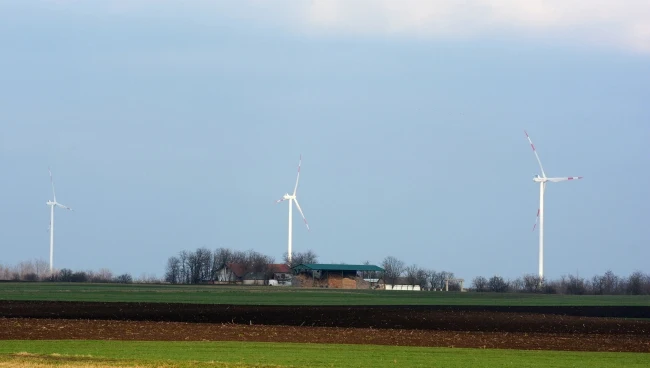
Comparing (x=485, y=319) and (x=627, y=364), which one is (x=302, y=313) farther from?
(x=627, y=364)

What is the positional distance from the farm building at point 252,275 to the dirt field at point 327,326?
105 m

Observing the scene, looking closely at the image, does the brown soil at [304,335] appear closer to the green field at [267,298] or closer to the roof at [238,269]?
the green field at [267,298]

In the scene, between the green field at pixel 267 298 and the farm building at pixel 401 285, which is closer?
the green field at pixel 267 298

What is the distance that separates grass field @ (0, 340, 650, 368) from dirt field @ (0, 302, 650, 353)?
7.86ft

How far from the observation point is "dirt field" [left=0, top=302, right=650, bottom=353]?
35.9m

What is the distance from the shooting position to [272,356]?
29.2m

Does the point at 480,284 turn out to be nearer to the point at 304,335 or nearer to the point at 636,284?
the point at 636,284

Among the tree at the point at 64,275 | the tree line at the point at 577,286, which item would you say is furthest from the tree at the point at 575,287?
the tree at the point at 64,275

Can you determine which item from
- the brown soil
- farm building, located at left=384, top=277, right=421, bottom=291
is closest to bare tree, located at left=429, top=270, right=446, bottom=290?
farm building, located at left=384, top=277, right=421, bottom=291

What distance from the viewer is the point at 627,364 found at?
2884cm

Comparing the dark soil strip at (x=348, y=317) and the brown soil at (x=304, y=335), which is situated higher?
the brown soil at (x=304, y=335)

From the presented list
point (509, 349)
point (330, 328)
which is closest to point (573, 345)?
point (509, 349)

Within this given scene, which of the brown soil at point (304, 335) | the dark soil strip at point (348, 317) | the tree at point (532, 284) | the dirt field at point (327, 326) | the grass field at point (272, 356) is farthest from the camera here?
the tree at point (532, 284)

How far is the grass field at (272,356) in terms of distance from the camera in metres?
26.5
